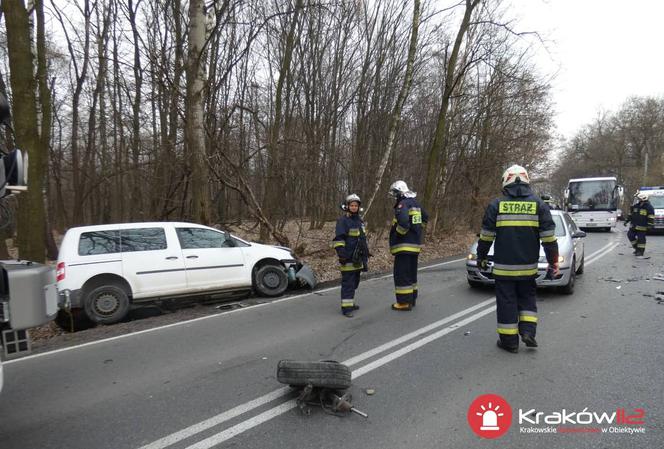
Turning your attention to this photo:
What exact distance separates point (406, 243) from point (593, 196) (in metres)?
20.6

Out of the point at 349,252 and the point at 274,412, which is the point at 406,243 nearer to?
the point at 349,252

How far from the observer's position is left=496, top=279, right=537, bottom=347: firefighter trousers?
424cm

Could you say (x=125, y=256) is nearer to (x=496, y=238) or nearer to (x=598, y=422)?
(x=496, y=238)

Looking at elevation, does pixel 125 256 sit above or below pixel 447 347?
above

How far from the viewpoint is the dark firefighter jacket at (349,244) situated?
19.3 ft

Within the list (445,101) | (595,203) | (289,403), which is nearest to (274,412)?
(289,403)

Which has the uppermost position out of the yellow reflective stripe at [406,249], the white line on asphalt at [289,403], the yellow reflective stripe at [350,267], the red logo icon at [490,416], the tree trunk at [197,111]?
the tree trunk at [197,111]

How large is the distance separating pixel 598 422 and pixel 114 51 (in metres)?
19.6

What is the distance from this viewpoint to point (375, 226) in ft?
48.8

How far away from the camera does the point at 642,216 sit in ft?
36.7

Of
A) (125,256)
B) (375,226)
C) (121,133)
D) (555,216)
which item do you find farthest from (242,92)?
(555,216)

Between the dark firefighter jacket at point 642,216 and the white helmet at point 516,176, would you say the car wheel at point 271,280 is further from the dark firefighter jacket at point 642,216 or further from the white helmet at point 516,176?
the dark firefighter jacket at point 642,216

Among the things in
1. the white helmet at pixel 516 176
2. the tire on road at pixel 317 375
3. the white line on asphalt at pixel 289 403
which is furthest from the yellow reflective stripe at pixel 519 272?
the tire on road at pixel 317 375

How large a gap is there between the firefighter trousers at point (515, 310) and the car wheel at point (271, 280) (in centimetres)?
439
